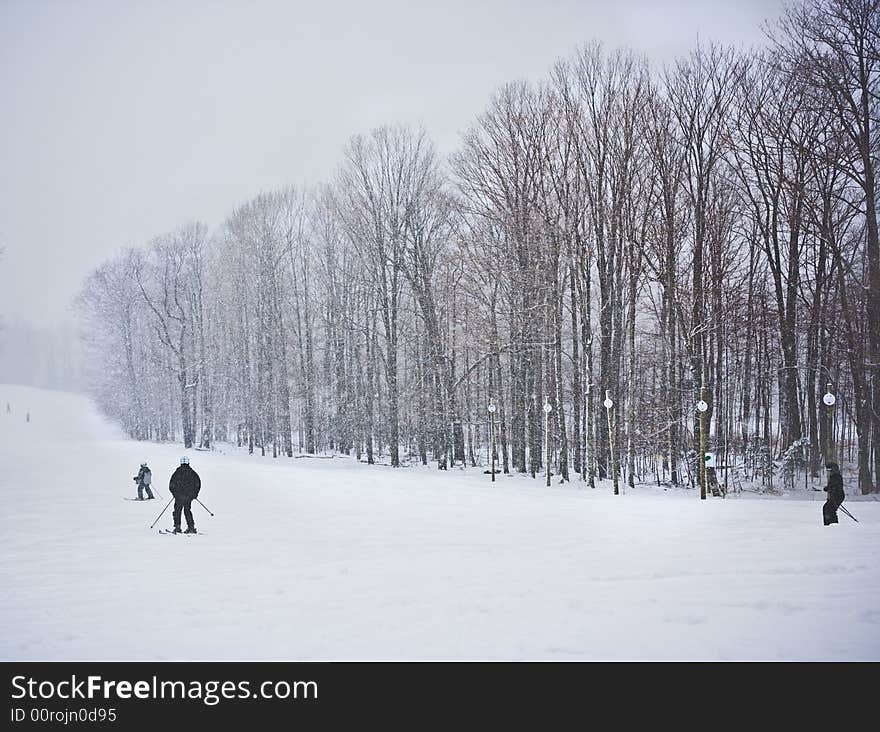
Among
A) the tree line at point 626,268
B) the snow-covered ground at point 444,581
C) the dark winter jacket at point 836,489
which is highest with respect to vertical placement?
the tree line at point 626,268

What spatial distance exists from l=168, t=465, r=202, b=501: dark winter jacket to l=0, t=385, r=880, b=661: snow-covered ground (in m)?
0.94

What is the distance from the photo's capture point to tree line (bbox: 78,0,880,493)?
22.0 meters

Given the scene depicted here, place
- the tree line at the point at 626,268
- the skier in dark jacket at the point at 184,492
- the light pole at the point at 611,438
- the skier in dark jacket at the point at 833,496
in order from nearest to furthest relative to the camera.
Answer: the skier in dark jacket at the point at 833,496 → the skier in dark jacket at the point at 184,492 → the light pole at the point at 611,438 → the tree line at the point at 626,268

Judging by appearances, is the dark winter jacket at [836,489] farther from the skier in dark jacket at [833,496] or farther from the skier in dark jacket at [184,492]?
the skier in dark jacket at [184,492]

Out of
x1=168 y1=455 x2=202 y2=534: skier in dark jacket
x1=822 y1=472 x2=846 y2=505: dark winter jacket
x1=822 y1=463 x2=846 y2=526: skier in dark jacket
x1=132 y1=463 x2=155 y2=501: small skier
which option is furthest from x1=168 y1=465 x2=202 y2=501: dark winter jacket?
x1=822 y1=472 x2=846 y2=505: dark winter jacket

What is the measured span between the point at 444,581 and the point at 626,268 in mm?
19881

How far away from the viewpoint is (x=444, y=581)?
9000mm

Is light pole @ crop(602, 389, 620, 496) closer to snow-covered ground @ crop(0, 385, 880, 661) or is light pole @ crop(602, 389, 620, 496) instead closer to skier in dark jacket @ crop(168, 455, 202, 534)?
snow-covered ground @ crop(0, 385, 880, 661)

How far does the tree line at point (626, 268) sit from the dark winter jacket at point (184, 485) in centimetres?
1261

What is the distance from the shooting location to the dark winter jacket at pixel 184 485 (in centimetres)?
1424

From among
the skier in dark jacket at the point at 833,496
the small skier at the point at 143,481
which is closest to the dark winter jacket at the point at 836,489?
the skier in dark jacket at the point at 833,496
